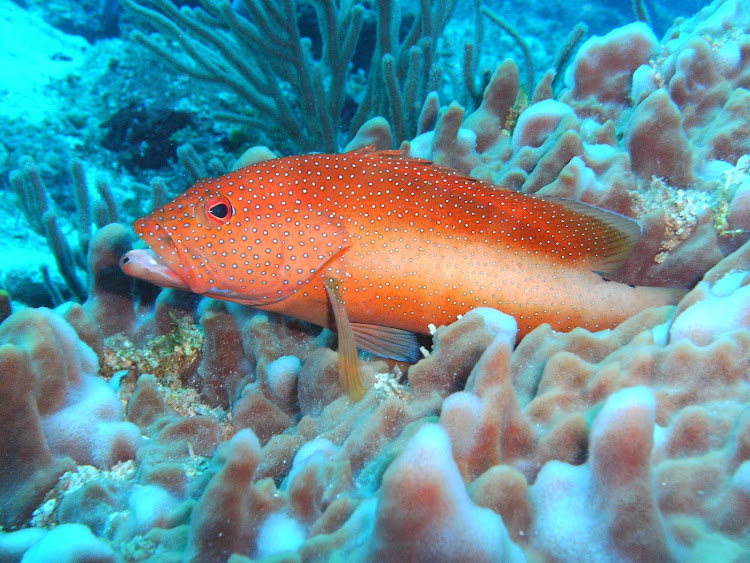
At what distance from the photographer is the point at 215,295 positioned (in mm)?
3461

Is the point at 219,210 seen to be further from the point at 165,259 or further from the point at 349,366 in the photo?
the point at 349,366

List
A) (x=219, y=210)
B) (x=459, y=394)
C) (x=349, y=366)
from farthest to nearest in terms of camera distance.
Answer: (x=219, y=210) → (x=349, y=366) → (x=459, y=394)

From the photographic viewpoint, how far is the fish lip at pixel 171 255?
128 inches

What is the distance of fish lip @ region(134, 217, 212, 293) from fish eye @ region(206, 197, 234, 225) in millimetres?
275

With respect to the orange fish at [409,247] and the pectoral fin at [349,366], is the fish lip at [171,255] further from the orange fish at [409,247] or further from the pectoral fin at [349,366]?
the pectoral fin at [349,366]

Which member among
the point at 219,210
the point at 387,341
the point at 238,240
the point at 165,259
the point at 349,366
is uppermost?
the point at 219,210

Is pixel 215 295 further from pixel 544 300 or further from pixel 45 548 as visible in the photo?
pixel 544 300

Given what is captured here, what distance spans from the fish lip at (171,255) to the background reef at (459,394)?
2.21ft

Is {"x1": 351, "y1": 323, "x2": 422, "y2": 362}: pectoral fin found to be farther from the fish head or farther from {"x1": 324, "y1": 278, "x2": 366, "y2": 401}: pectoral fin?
the fish head

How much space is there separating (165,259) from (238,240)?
52cm

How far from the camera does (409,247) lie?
11.1 feet

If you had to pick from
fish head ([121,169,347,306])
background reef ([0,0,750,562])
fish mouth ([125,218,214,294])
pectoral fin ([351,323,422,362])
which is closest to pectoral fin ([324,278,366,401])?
background reef ([0,0,750,562])

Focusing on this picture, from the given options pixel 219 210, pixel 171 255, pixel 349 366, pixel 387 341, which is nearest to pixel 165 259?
pixel 171 255

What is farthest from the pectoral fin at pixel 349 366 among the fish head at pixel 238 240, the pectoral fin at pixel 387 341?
the fish head at pixel 238 240
